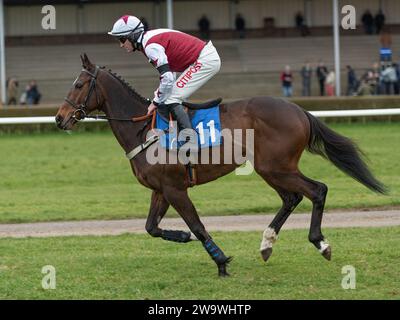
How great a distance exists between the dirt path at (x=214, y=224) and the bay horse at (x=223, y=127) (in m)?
2.15

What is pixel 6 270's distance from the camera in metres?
7.99

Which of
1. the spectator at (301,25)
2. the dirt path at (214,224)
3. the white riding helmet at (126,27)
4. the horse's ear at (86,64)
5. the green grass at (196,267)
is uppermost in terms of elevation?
the spectator at (301,25)

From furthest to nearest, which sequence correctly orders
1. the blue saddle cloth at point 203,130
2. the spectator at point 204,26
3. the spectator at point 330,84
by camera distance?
the spectator at point 204,26, the spectator at point 330,84, the blue saddle cloth at point 203,130

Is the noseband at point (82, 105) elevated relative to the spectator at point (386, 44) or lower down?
lower down

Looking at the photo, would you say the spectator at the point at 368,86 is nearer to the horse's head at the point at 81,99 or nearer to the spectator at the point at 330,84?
the spectator at the point at 330,84

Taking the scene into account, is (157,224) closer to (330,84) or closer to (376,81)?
(376,81)

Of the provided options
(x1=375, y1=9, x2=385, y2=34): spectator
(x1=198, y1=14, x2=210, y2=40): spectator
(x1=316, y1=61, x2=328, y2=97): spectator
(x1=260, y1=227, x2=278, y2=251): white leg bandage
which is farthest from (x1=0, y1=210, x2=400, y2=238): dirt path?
(x1=375, y1=9, x2=385, y2=34): spectator

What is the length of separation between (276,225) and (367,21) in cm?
2731

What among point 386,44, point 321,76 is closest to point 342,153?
point 321,76

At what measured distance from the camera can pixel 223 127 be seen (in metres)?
8.00

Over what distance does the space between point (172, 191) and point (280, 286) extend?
130 centimetres

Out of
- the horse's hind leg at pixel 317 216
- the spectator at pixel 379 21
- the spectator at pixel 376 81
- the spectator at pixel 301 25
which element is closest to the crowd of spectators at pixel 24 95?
the spectator at pixel 376 81

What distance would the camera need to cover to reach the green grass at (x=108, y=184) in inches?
472
